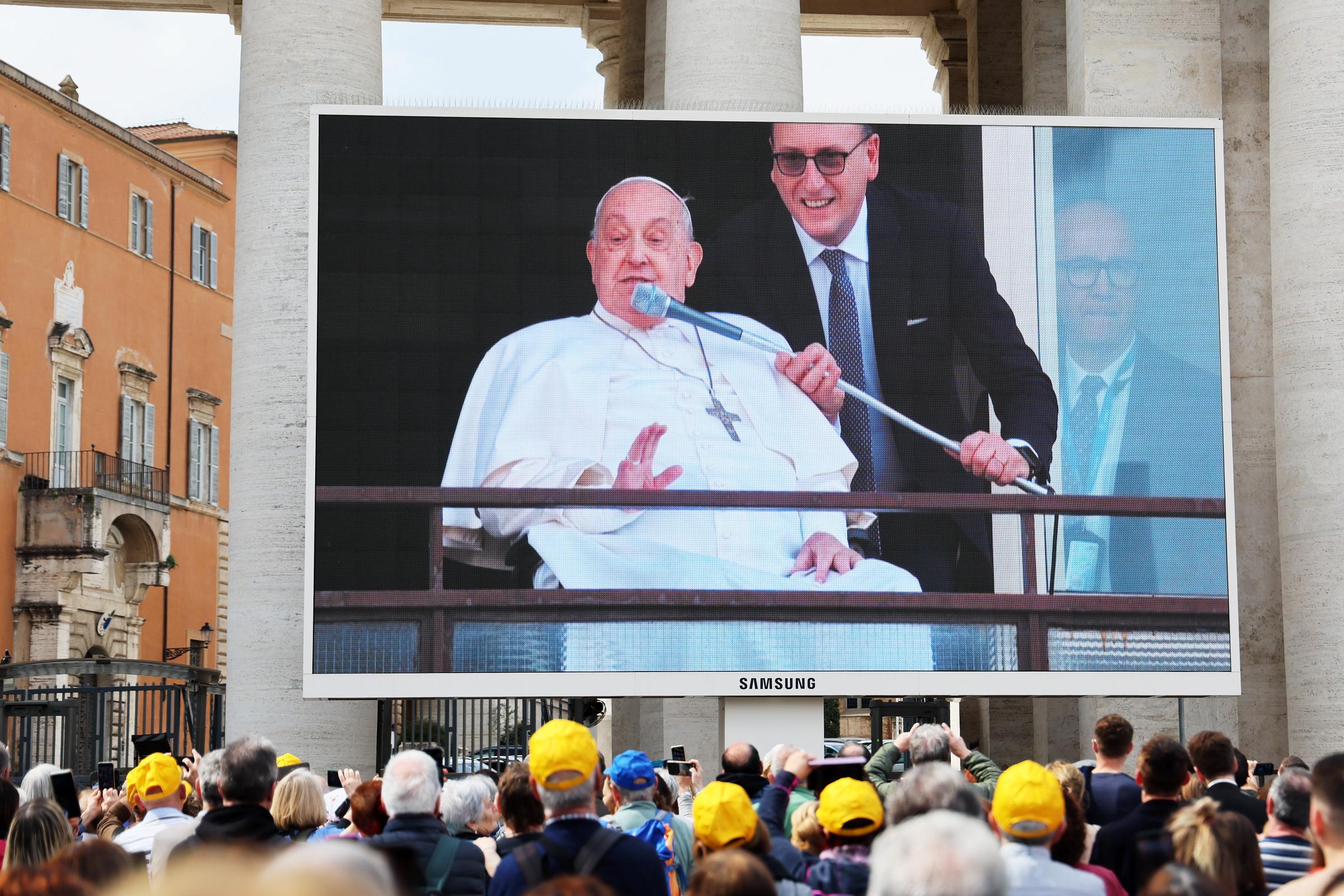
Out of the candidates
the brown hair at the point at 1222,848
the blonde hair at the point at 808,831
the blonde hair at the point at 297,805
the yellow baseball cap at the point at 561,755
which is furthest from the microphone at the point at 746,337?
the brown hair at the point at 1222,848

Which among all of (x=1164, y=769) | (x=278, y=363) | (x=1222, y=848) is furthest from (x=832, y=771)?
(x=278, y=363)

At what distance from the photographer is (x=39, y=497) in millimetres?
52531

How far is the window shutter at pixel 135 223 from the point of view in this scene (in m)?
58.0

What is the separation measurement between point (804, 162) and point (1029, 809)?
16037 millimetres

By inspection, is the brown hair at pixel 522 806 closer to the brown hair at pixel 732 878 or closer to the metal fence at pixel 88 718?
the brown hair at pixel 732 878

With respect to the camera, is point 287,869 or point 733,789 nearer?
point 287,869

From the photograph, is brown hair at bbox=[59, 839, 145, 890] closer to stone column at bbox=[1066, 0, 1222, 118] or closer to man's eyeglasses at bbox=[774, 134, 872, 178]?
man's eyeglasses at bbox=[774, 134, 872, 178]

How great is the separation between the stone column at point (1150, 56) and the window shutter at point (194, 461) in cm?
4011

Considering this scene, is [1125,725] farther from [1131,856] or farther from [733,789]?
[733,789]

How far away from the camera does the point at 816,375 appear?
73.9ft

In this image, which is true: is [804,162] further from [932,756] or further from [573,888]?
[573,888]

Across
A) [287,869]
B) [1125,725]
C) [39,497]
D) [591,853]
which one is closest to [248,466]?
→ [1125,725]

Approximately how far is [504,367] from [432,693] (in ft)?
12.5

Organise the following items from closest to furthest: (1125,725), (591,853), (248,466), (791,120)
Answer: (591,853) < (1125,725) < (791,120) < (248,466)
